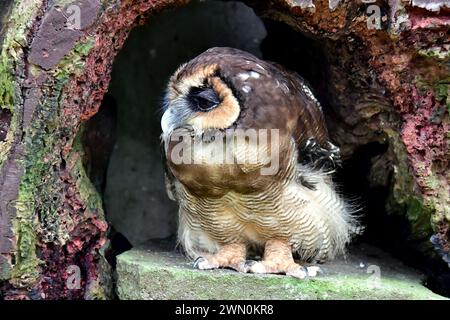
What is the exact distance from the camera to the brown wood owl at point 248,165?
2959 millimetres

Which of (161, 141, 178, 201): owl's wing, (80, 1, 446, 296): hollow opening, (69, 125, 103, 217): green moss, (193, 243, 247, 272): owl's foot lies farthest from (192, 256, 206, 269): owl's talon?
(80, 1, 446, 296): hollow opening

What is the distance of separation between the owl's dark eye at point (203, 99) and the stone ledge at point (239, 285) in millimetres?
653

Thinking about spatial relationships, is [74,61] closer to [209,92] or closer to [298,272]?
[209,92]

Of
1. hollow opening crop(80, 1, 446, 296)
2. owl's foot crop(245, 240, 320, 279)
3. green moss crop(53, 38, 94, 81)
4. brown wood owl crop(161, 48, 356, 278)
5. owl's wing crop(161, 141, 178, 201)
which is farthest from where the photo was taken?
hollow opening crop(80, 1, 446, 296)

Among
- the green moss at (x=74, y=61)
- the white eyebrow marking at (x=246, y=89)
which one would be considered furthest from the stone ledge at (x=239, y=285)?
the green moss at (x=74, y=61)

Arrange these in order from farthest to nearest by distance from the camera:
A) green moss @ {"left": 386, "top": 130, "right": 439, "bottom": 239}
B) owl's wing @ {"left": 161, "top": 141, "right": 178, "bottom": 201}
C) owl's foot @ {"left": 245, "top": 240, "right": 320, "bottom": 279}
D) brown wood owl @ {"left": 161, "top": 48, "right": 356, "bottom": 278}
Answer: owl's wing @ {"left": 161, "top": 141, "right": 178, "bottom": 201}, green moss @ {"left": 386, "top": 130, "right": 439, "bottom": 239}, owl's foot @ {"left": 245, "top": 240, "right": 320, "bottom": 279}, brown wood owl @ {"left": 161, "top": 48, "right": 356, "bottom": 278}

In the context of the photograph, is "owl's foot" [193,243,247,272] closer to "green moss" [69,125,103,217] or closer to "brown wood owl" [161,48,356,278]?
"brown wood owl" [161,48,356,278]

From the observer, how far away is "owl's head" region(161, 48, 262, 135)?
9.62ft

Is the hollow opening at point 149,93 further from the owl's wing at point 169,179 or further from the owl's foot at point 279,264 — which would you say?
the owl's foot at point 279,264

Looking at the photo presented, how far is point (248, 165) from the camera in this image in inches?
117

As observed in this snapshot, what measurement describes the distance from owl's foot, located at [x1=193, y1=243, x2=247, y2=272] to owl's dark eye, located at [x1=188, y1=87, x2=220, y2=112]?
638 mm

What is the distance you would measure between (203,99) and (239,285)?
2.41 feet

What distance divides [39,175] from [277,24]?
174cm

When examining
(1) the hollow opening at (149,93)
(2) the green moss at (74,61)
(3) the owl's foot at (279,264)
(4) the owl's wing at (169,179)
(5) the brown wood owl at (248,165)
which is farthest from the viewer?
(1) the hollow opening at (149,93)
